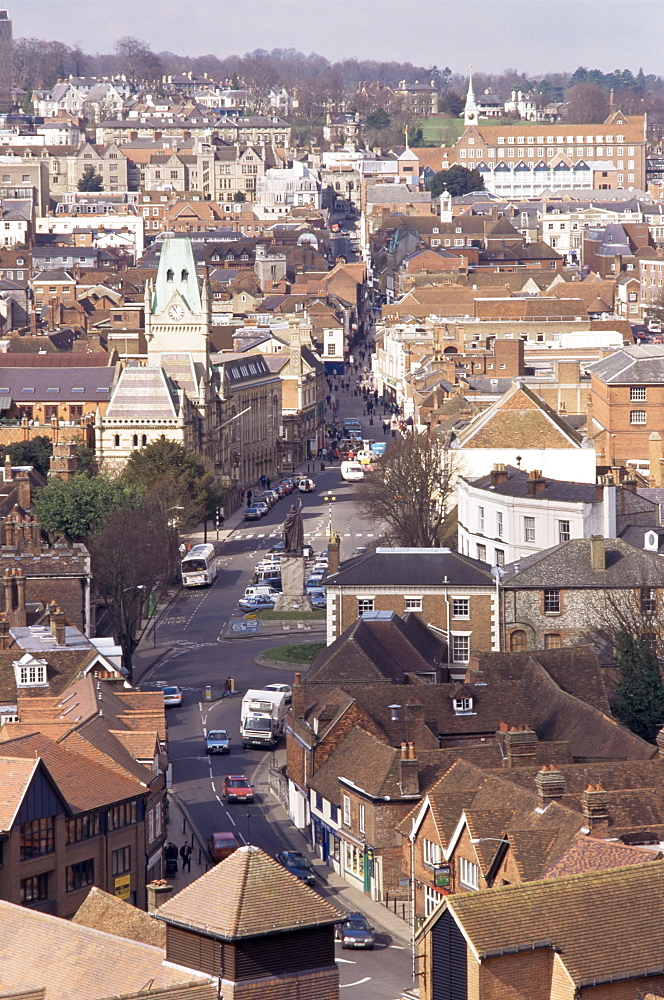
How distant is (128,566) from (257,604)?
9.84 metres

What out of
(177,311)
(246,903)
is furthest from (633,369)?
(246,903)

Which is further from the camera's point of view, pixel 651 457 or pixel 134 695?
pixel 651 457

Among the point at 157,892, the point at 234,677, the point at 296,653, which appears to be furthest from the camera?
the point at 296,653

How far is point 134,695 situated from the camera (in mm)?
65875

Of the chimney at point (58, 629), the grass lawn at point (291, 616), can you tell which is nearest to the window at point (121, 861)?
the chimney at point (58, 629)

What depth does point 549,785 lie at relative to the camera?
172 ft

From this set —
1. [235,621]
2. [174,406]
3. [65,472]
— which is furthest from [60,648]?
[174,406]

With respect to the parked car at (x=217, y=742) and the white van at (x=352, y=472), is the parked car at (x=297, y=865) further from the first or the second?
the white van at (x=352, y=472)

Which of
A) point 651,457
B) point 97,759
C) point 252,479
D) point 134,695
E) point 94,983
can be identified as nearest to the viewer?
point 94,983

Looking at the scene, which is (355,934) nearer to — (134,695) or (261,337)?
(134,695)

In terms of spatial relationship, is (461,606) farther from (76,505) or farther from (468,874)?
(76,505)

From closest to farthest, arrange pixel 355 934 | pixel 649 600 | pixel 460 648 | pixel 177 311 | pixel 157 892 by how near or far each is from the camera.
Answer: pixel 157 892
pixel 355 934
pixel 649 600
pixel 460 648
pixel 177 311

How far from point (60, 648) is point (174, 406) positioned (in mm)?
67810

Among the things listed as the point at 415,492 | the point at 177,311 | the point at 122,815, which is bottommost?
the point at 415,492
